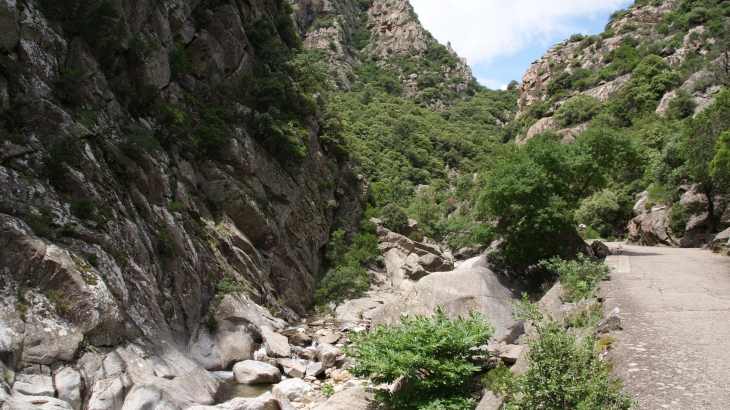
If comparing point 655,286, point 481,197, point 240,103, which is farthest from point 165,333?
point 240,103

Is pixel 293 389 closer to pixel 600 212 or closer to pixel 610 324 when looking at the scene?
pixel 610 324

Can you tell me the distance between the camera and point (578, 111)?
189 ft

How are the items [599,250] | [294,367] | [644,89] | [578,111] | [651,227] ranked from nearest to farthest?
[294,367] < [599,250] < [651,227] < [644,89] < [578,111]

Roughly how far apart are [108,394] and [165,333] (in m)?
3.82

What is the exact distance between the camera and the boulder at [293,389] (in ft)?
40.1

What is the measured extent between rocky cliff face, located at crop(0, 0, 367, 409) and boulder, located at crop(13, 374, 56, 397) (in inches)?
1.3

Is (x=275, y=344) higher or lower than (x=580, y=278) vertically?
lower

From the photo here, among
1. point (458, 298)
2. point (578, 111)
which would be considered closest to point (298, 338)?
point (458, 298)

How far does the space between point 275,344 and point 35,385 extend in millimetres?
8047

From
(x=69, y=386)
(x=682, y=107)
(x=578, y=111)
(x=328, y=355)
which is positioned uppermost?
(x=578, y=111)

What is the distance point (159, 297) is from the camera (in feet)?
48.6

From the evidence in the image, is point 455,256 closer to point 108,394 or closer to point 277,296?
point 277,296

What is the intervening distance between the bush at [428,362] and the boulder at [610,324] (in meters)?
2.18

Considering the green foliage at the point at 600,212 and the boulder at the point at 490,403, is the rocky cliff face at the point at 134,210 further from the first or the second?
the green foliage at the point at 600,212
